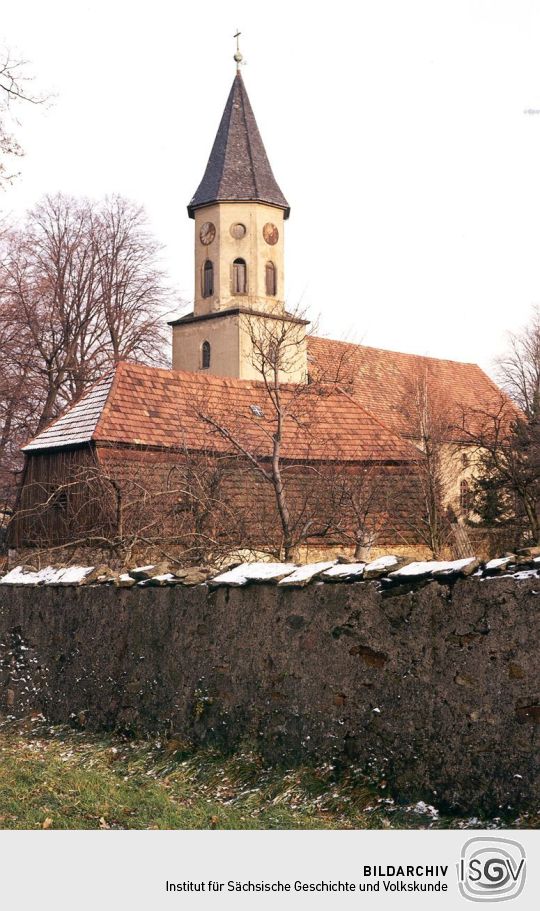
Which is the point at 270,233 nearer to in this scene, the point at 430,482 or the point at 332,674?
the point at 430,482

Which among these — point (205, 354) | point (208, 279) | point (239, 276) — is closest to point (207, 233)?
point (208, 279)

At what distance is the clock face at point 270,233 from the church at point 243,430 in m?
0.05

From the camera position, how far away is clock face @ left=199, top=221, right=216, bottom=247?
134 ft

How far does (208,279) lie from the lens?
1612 inches

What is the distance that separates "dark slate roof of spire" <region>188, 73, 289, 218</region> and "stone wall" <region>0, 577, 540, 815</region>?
32.0m

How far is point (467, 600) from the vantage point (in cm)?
658

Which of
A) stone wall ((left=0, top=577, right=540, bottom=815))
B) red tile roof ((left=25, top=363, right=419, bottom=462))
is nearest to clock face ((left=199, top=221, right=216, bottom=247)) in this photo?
red tile roof ((left=25, top=363, right=419, bottom=462))

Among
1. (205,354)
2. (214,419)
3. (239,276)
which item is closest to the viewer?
(214,419)

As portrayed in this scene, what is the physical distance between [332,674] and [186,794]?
122 centimetres

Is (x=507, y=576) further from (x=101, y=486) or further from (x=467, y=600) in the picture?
(x=101, y=486)

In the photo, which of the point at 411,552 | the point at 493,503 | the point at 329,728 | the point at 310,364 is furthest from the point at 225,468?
the point at 310,364

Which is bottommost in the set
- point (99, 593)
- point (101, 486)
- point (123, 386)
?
point (99, 593)

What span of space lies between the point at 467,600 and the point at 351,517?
1344 centimetres
